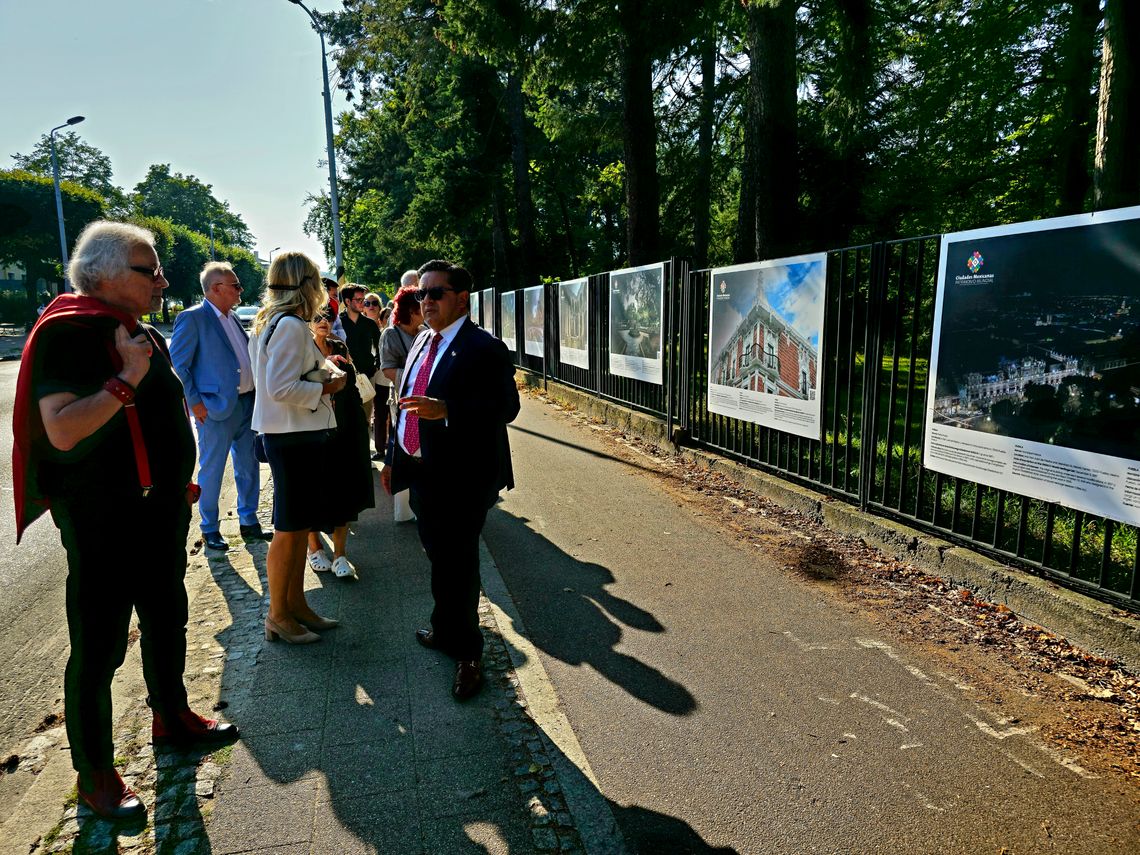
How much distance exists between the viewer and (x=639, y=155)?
13125 mm

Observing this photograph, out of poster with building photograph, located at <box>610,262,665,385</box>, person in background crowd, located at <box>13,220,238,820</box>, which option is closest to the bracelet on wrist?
person in background crowd, located at <box>13,220,238,820</box>

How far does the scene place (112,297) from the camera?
2.81 metres

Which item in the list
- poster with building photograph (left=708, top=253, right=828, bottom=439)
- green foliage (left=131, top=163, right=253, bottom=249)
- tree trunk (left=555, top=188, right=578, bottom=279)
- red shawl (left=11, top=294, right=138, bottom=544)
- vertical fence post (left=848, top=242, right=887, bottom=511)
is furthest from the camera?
green foliage (left=131, top=163, right=253, bottom=249)

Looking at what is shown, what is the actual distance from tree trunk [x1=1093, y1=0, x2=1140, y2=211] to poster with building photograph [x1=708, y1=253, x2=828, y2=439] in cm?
264

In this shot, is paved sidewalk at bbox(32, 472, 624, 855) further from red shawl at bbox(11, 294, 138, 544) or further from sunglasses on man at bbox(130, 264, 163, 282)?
sunglasses on man at bbox(130, 264, 163, 282)

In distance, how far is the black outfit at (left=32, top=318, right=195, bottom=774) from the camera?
2.67 metres

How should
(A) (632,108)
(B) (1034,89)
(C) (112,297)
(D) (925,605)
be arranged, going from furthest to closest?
(B) (1034,89) → (A) (632,108) → (D) (925,605) → (C) (112,297)

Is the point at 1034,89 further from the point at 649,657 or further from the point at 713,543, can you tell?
the point at 649,657

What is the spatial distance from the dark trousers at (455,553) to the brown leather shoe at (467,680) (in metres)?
0.04

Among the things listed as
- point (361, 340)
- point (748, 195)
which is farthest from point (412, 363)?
point (748, 195)

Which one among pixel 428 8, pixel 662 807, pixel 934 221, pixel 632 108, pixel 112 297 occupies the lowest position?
pixel 662 807

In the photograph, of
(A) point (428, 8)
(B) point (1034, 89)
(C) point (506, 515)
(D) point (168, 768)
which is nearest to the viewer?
(D) point (168, 768)

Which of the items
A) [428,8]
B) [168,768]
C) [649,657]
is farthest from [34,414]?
[428,8]

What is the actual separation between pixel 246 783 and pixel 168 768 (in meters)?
0.39
